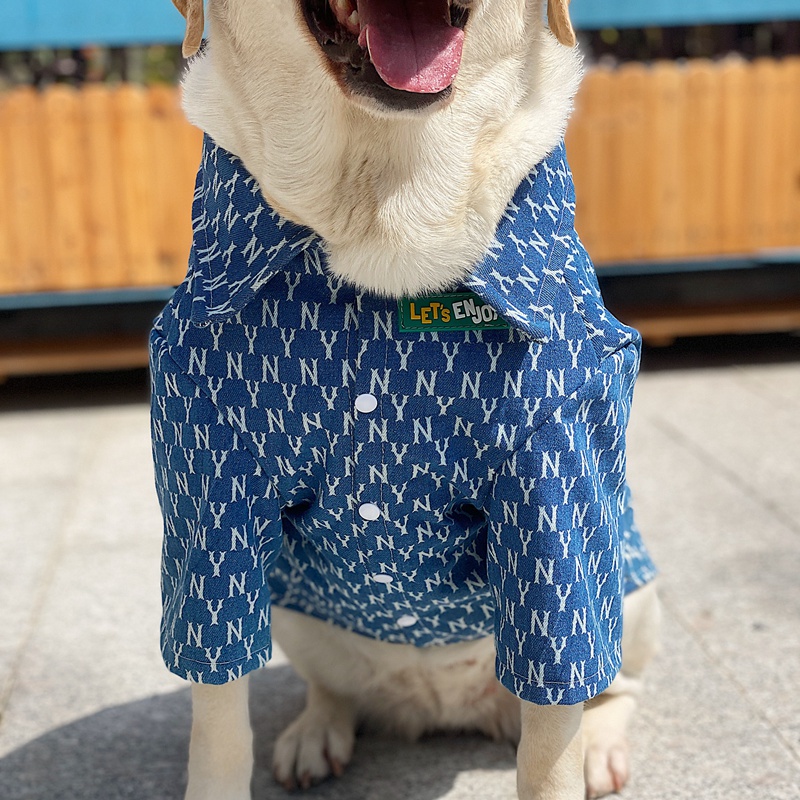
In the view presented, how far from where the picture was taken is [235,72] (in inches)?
67.1

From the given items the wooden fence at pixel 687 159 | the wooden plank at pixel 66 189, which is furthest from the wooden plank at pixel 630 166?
the wooden plank at pixel 66 189

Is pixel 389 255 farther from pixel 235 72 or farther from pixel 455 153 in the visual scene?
pixel 235 72

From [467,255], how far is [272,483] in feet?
1.57

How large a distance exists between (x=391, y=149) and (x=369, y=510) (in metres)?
0.58

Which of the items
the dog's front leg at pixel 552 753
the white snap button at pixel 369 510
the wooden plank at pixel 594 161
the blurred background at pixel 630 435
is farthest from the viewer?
the wooden plank at pixel 594 161

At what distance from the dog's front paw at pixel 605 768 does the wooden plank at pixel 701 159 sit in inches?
174

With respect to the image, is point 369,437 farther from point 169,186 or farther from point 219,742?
point 169,186

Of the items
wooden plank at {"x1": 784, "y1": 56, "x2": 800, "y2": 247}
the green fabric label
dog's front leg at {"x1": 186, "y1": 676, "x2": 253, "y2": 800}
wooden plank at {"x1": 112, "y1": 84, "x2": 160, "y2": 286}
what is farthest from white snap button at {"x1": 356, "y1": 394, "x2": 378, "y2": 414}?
wooden plank at {"x1": 784, "y1": 56, "x2": 800, "y2": 247}

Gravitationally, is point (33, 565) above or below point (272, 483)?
below

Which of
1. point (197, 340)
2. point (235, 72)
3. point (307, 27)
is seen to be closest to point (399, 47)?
point (307, 27)

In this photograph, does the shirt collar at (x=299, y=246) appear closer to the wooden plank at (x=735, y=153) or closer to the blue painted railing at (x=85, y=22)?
the blue painted railing at (x=85, y=22)

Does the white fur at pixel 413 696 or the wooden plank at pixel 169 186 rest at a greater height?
the wooden plank at pixel 169 186

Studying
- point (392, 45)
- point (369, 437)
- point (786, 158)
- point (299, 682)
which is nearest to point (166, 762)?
point (299, 682)

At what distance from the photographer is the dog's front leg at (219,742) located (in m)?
1.83
